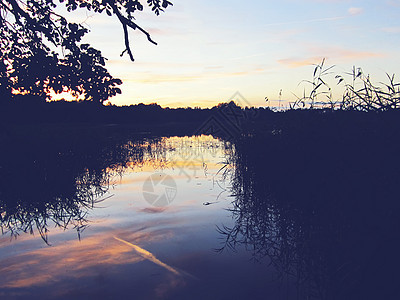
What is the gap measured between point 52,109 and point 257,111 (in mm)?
53606

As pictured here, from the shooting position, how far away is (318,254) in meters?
4.86

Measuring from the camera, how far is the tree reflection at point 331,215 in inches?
158

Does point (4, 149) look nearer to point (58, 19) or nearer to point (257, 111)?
point (58, 19)

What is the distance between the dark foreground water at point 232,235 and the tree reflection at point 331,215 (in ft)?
0.05

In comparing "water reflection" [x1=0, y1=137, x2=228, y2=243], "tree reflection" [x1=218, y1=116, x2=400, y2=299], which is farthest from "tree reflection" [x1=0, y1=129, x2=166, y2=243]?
"tree reflection" [x1=218, y1=116, x2=400, y2=299]

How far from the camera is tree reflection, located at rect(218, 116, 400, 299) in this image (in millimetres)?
→ 4008

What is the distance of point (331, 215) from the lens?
17.3ft

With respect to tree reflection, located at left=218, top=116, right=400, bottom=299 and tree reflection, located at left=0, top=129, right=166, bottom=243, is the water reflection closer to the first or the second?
tree reflection, located at left=0, top=129, right=166, bottom=243

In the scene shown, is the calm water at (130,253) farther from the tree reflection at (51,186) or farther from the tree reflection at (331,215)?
the tree reflection at (331,215)

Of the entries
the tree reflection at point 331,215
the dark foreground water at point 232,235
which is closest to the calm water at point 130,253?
the dark foreground water at point 232,235

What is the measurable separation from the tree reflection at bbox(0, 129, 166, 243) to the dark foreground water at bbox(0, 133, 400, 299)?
0.07 meters

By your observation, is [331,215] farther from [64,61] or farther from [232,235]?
[64,61]

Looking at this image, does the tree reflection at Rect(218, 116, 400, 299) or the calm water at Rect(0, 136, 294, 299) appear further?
the calm water at Rect(0, 136, 294, 299)

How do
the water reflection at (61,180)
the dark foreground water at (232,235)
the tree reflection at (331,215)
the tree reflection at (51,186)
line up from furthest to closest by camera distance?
the water reflection at (61,180) < the tree reflection at (51,186) < the dark foreground water at (232,235) < the tree reflection at (331,215)
